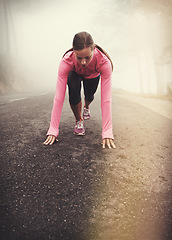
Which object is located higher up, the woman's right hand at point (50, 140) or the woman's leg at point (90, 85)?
the woman's leg at point (90, 85)

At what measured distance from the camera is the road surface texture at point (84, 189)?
104 cm

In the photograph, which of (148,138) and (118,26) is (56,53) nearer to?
(118,26)

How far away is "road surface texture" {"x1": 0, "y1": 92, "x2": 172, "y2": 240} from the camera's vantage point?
3.40 feet

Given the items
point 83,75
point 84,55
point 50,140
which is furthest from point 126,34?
point 50,140

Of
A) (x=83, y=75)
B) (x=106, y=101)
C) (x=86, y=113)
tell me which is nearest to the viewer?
(x=106, y=101)

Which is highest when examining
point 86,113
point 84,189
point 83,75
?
point 83,75

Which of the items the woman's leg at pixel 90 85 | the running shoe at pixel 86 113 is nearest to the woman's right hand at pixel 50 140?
the woman's leg at pixel 90 85

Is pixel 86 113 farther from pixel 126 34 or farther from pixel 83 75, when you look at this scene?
pixel 126 34

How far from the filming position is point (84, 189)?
4.48 ft

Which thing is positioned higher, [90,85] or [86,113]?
[90,85]

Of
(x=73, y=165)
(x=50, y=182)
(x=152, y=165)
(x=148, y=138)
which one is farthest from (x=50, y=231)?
(x=148, y=138)

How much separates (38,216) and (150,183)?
1006mm

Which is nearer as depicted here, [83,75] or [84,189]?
[84,189]

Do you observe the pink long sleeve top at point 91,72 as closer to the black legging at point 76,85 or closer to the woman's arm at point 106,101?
the woman's arm at point 106,101
